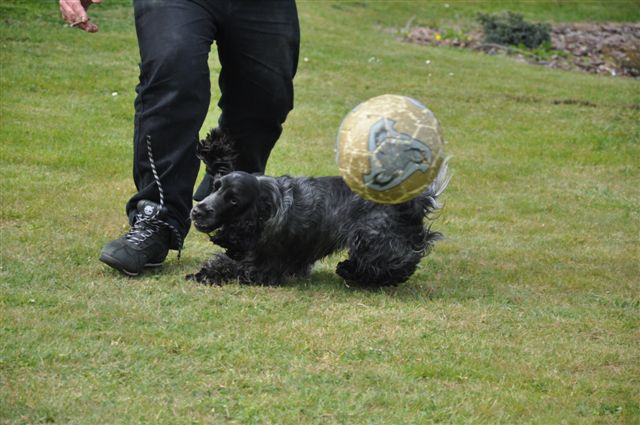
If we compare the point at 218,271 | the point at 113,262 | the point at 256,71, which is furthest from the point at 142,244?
the point at 256,71

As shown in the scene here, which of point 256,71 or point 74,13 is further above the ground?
point 74,13

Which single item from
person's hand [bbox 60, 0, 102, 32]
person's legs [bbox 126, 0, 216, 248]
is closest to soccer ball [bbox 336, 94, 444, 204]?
person's legs [bbox 126, 0, 216, 248]

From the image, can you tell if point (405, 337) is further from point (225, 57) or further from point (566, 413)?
point (225, 57)

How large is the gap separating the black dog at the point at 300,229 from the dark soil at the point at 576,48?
41.5 ft

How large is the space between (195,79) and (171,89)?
0.47ft

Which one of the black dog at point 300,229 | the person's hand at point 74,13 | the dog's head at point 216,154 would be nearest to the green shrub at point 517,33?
the black dog at point 300,229

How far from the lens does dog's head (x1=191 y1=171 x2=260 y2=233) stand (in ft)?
19.8

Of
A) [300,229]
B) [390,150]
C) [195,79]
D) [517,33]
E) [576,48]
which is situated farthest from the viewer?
[576,48]

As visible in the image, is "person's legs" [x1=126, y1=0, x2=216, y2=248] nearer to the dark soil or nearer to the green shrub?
the dark soil

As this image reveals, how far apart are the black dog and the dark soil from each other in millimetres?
12644

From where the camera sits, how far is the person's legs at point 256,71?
629cm

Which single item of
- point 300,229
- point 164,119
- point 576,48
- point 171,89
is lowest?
point 576,48

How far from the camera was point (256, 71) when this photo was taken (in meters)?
6.40

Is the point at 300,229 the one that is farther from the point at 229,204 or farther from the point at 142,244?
the point at 142,244
